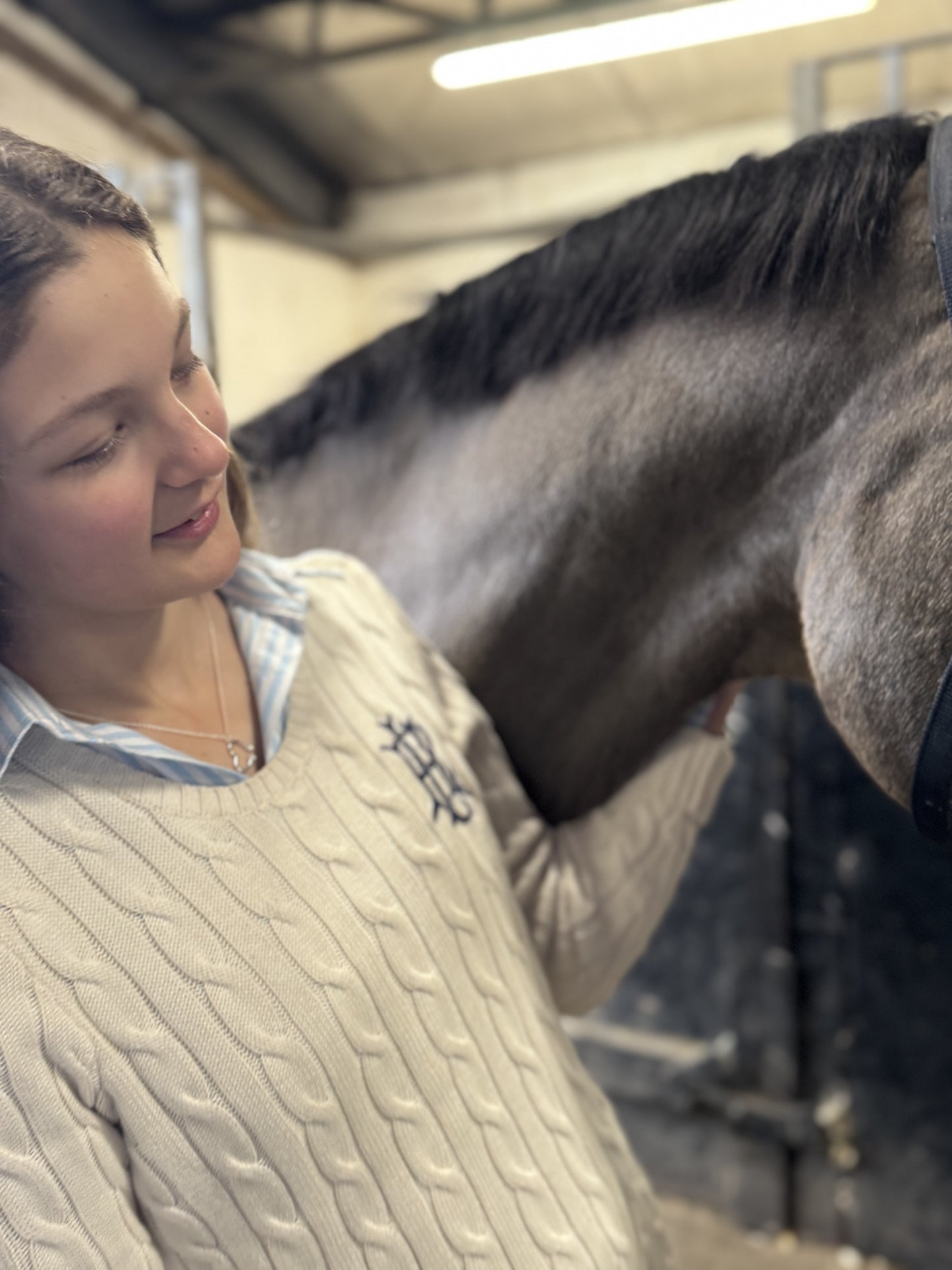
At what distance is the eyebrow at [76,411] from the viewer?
0.42m

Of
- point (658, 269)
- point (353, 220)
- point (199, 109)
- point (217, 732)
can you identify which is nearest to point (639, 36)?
point (199, 109)

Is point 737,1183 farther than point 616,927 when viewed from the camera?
Yes

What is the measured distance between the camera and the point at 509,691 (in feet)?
2.42

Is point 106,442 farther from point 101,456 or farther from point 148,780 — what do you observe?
point 148,780

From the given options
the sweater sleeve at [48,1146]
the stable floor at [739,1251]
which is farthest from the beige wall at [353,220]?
the sweater sleeve at [48,1146]

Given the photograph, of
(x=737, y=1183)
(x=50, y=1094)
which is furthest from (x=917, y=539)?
(x=737, y=1183)

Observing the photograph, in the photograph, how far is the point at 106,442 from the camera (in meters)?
0.43

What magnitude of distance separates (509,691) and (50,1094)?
40 centimetres

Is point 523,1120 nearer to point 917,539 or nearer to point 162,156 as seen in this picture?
point 917,539

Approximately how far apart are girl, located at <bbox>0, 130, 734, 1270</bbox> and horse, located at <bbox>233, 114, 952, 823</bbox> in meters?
0.15

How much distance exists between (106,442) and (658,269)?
0.39m

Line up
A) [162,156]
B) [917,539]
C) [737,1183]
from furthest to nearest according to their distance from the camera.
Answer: [162,156] → [737,1183] → [917,539]

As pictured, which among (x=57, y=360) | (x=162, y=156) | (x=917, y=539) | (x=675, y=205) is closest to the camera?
(x=57, y=360)

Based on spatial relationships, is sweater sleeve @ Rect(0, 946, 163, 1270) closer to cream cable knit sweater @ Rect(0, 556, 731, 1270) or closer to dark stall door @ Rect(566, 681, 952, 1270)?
cream cable knit sweater @ Rect(0, 556, 731, 1270)
